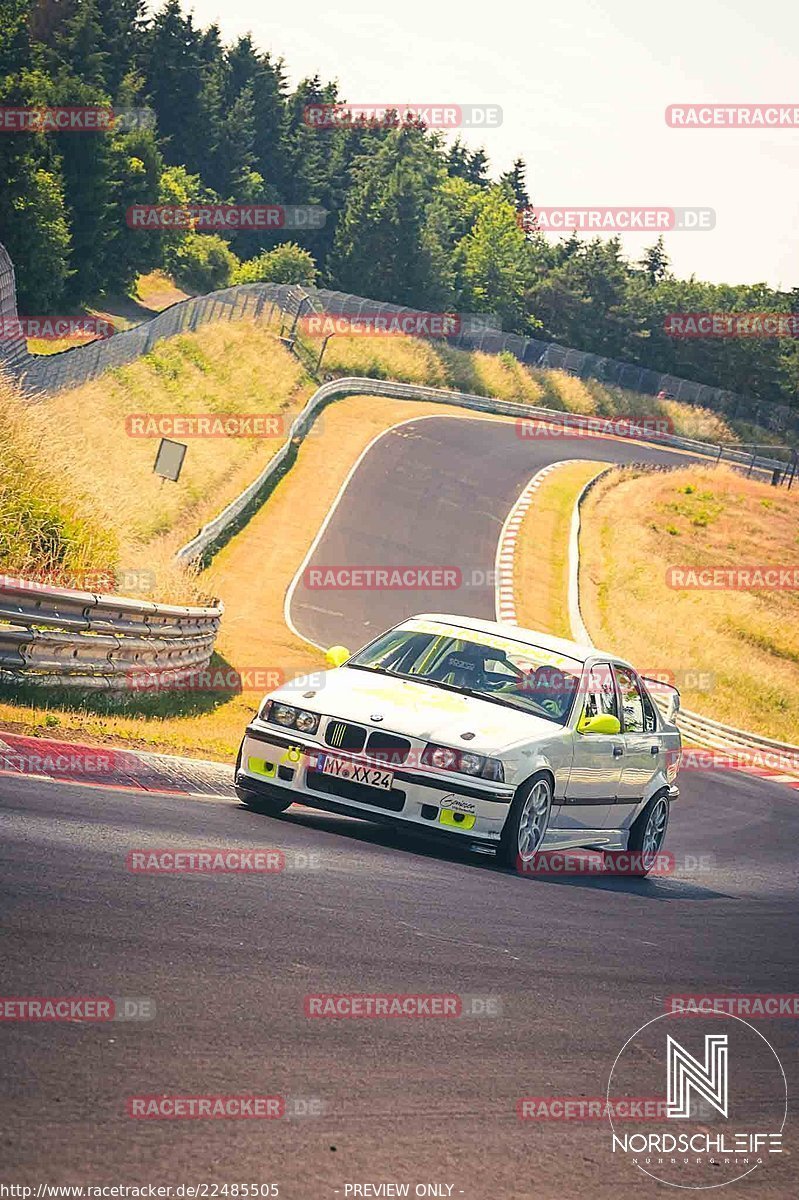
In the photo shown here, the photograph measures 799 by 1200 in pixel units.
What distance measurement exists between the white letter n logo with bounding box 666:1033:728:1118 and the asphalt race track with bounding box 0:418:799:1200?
5.8 inches

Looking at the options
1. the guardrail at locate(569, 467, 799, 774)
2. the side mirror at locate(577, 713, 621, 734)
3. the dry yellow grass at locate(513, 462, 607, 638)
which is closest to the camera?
the side mirror at locate(577, 713, 621, 734)

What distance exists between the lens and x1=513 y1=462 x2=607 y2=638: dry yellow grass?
114 feet

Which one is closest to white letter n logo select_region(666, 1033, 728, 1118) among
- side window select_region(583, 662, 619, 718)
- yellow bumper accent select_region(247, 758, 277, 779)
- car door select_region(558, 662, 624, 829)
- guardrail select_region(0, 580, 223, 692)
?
yellow bumper accent select_region(247, 758, 277, 779)

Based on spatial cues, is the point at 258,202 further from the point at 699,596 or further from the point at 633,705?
the point at 633,705

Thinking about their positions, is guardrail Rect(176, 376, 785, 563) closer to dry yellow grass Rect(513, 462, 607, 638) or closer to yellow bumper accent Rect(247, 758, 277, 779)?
dry yellow grass Rect(513, 462, 607, 638)

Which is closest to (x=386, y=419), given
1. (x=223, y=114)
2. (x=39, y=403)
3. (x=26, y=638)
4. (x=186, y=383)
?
(x=186, y=383)

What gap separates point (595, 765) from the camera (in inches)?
421

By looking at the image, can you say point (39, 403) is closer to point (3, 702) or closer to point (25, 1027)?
point (3, 702)

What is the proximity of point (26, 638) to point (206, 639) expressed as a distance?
5576 millimetres

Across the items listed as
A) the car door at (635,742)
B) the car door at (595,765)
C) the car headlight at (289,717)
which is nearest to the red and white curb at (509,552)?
the car door at (635,742)

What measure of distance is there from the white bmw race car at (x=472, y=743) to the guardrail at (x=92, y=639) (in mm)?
2806

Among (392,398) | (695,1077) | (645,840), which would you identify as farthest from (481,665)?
(392,398)

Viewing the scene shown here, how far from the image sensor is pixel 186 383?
47.6 m

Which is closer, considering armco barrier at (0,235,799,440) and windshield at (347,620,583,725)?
windshield at (347,620,583,725)
